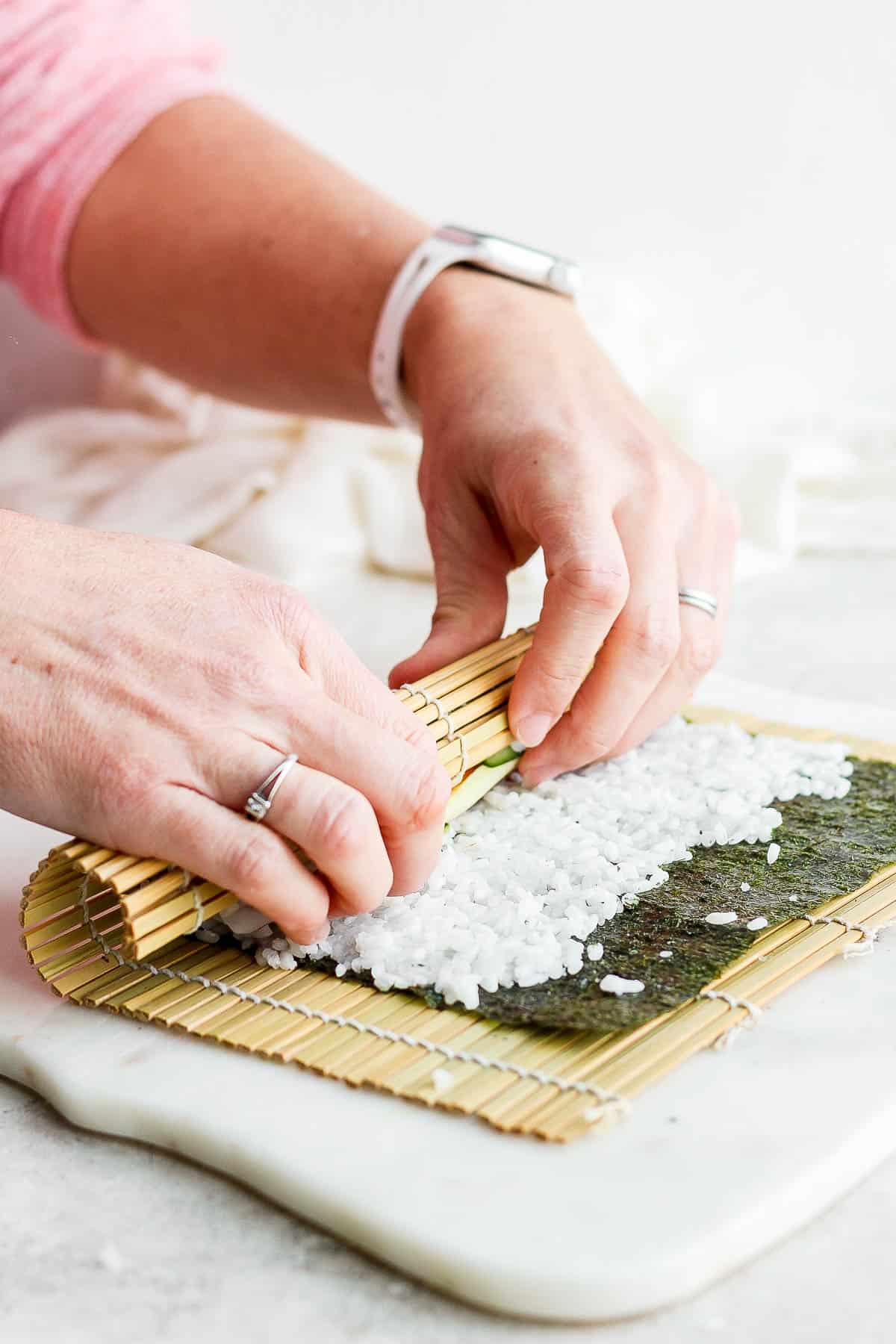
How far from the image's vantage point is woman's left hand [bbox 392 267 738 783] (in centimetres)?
108

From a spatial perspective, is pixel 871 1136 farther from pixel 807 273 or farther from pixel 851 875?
pixel 807 273

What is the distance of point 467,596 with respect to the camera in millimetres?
1218

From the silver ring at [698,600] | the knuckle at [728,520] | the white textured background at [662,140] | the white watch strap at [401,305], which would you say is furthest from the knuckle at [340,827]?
the white textured background at [662,140]

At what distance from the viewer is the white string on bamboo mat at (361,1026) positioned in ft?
2.43

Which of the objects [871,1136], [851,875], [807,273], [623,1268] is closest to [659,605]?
[851,875]

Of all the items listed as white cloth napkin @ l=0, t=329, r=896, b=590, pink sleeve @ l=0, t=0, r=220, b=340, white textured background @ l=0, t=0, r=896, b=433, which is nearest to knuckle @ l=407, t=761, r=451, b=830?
white cloth napkin @ l=0, t=329, r=896, b=590

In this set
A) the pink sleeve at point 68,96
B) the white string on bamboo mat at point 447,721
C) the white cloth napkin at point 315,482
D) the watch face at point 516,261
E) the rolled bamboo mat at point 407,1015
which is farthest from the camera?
the white cloth napkin at point 315,482

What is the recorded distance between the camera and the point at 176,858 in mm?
817

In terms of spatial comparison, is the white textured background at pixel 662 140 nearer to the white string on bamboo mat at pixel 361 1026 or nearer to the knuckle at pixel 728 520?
the knuckle at pixel 728 520

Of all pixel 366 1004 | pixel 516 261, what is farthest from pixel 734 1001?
pixel 516 261

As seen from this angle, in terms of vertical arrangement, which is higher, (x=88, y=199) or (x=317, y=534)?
(x=88, y=199)

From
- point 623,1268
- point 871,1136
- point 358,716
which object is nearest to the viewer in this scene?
point 623,1268

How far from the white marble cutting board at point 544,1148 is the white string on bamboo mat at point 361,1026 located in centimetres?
3

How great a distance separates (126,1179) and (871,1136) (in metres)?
0.40
